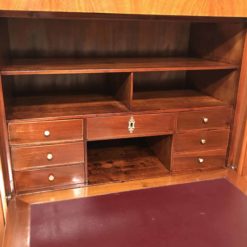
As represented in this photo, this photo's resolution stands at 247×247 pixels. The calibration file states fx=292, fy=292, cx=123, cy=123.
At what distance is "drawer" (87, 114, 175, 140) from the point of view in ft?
5.00

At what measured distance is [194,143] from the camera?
1.73 metres

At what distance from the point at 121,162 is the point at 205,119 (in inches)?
23.2

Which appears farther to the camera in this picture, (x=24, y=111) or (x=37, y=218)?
(x=24, y=111)

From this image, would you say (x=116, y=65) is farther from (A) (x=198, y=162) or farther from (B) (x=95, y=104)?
(A) (x=198, y=162)

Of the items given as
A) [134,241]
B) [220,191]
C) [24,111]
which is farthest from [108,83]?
[134,241]

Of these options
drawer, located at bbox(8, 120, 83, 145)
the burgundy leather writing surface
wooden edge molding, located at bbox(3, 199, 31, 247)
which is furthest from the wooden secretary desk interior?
the burgundy leather writing surface

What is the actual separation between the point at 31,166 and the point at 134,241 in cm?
73

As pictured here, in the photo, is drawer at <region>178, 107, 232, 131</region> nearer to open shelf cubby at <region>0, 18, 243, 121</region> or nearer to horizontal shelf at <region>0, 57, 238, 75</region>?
open shelf cubby at <region>0, 18, 243, 121</region>

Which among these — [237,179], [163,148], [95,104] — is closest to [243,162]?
[237,179]

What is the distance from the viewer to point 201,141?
5.72ft

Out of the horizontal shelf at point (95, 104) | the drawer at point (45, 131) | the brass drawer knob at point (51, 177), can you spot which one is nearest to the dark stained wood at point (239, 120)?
the horizontal shelf at point (95, 104)

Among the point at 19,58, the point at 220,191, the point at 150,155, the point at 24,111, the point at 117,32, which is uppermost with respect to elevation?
the point at 117,32

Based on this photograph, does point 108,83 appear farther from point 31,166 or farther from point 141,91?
point 31,166

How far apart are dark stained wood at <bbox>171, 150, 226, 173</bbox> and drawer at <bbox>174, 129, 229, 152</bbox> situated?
4 centimetres
